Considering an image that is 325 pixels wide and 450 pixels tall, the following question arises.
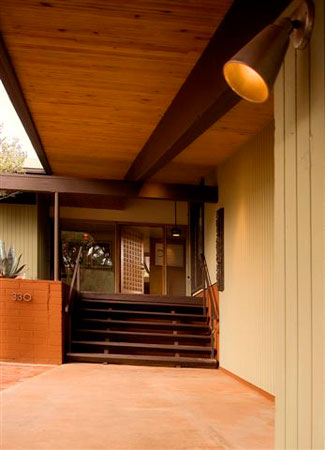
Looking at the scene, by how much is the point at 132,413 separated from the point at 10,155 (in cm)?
507

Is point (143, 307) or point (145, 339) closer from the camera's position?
point (145, 339)

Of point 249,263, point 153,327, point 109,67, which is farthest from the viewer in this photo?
point 153,327

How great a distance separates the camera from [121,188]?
8.40 meters

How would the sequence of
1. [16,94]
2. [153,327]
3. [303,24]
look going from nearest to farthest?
[303,24], [16,94], [153,327]

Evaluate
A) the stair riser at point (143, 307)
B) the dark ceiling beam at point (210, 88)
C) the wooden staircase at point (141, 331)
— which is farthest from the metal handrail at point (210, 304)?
the dark ceiling beam at point (210, 88)

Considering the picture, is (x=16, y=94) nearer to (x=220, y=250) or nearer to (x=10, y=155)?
(x=10, y=155)

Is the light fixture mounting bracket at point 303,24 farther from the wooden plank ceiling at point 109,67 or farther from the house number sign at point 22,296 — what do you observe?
the house number sign at point 22,296

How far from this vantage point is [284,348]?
7.13 ft

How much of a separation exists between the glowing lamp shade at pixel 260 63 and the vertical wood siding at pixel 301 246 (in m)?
0.12

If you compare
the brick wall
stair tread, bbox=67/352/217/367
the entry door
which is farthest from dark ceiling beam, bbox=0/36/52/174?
the entry door

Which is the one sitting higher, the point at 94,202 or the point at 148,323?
the point at 94,202

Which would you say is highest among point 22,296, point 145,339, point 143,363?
point 22,296

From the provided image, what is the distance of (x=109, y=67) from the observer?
175 inches

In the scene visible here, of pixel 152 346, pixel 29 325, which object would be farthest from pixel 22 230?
pixel 152 346
